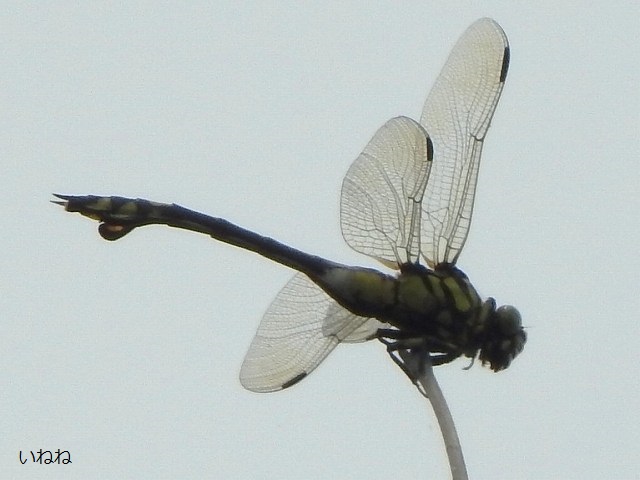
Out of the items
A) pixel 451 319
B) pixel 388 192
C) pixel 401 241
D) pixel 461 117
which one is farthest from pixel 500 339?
pixel 461 117

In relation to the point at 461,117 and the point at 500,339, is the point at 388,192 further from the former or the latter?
the point at 500,339

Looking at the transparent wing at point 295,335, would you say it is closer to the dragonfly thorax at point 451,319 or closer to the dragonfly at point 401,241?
the dragonfly at point 401,241

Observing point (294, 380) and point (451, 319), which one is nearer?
point (451, 319)

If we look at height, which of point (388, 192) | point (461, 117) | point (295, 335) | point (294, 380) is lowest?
point (294, 380)

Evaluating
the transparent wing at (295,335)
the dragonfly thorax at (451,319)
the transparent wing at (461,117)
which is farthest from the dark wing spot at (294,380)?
the transparent wing at (461,117)

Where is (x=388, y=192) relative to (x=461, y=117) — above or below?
below

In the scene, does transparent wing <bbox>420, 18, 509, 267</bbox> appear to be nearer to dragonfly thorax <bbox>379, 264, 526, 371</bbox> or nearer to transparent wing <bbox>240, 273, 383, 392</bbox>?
dragonfly thorax <bbox>379, 264, 526, 371</bbox>

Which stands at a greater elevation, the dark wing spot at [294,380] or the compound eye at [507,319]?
the compound eye at [507,319]
